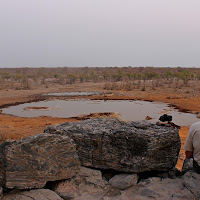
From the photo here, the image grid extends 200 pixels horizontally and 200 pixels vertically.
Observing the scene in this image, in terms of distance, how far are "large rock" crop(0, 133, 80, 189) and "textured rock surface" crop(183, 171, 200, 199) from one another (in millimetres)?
2028

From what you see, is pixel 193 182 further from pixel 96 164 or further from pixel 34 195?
pixel 34 195

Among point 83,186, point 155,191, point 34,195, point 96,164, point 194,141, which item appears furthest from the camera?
point 96,164

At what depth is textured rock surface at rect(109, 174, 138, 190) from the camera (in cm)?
400

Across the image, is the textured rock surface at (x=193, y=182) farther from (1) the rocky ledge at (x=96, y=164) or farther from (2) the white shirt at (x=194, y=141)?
(2) the white shirt at (x=194, y=141)

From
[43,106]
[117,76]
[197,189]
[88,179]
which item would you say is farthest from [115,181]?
[117,76]

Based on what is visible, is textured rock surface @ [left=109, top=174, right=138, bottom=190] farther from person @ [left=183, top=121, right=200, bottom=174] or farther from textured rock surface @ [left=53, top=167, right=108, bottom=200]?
person @ [left=183, top=121, right=200, bottom=174]

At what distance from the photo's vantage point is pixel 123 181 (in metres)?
4.02

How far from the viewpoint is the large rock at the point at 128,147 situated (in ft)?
A: 13.8

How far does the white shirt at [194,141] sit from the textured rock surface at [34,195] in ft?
7.68

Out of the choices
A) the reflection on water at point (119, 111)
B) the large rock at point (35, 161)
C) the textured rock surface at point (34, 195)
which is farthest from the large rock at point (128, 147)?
the reflection on water at point (119, 111)

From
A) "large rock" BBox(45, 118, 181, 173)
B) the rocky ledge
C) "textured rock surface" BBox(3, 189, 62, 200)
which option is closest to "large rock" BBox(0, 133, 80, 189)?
the rocky ledge

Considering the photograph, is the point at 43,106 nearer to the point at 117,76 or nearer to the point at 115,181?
the point at 115,181

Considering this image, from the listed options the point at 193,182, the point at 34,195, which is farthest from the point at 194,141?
the point at 34,195

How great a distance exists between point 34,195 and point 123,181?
5.04 feet
